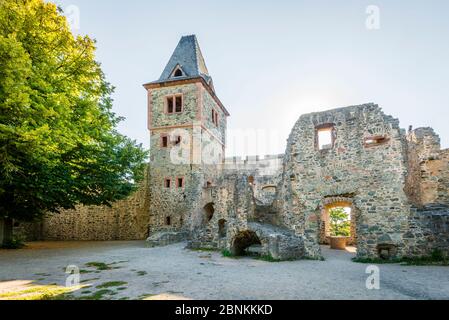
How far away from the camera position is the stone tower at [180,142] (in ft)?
65.7

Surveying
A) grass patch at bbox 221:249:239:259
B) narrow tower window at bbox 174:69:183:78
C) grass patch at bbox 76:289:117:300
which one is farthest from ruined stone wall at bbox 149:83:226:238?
grass patch at bbox 76:289:117:300

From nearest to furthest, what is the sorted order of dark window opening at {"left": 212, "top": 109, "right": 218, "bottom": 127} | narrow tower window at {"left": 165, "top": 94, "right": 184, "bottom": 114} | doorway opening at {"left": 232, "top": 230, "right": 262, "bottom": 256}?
doorway opening at {"left": 232, "top": 230, "right": 262, "bottom": 256} → narrow tower window at {"left": 165, "top": 94, "right": 184, "bottom": 114} → dark window opening at {"left": 212, "top": 109, "right": 218, "bottom": 127}

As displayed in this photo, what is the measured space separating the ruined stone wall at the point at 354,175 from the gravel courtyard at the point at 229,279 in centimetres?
169

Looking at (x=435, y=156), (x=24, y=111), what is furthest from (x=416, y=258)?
(x=24, y=111)

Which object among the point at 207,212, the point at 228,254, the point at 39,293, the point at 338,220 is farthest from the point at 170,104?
the point at 39,293

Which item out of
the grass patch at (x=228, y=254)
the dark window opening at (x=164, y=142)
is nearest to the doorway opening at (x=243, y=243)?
the grass patch at (x=228, y=254)

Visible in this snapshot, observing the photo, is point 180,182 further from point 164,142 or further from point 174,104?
point 174,104

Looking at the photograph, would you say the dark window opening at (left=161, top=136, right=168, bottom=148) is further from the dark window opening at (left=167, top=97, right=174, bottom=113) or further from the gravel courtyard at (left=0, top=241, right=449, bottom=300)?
the gravel courtyard at (left=0, top=241, right=449, bottom=300)

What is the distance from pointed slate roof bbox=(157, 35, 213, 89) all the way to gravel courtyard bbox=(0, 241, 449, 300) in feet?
53.1

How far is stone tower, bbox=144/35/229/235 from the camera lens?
2002 centimetres

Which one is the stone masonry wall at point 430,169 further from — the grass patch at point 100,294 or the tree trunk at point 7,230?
the tree trunk at point 7,230

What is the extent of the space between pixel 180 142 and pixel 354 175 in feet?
44.0

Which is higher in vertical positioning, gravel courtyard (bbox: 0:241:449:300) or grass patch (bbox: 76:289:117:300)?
grass patch (bbox: 76:289:117:300)

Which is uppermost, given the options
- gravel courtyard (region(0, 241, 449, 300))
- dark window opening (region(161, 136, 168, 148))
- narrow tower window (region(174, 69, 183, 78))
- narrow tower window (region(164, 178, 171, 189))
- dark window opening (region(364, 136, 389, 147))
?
narrow tower window (region(174, 69, 183, 78))
